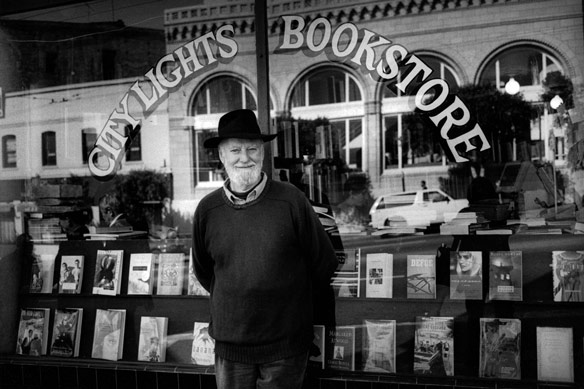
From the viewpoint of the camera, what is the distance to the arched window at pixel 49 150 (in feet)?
17.7

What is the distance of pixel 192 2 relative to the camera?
192 inches

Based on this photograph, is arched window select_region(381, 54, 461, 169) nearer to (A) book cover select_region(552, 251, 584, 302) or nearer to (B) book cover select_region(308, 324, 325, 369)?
(A) book cover select_region(552, 251, 584, 302)

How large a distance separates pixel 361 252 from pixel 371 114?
197 cm

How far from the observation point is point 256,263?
297cm

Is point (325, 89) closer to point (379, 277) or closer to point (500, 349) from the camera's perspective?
point (379, 277)

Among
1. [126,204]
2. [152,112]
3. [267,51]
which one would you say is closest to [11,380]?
[126,204]

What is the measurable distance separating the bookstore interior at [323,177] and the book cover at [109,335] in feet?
0.04

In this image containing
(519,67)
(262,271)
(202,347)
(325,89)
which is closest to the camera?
(262,271)

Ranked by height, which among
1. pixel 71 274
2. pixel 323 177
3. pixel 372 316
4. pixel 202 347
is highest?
pixel 323 177

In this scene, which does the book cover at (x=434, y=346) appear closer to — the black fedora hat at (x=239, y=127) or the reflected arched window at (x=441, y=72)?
the black fedora hat at (x=239, y=127)

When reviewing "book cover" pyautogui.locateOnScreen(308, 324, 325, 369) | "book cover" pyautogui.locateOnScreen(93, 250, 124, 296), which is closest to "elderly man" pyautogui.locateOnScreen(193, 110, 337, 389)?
"book cover" pyautogui.locateOnScreen(308, 324, 325, 369)

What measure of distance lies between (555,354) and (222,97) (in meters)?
3.03

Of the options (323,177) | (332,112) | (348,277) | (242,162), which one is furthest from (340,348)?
(332,112)

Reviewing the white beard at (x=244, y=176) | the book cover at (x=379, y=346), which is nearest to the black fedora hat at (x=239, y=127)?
the white beard at (x=244, y=176)
